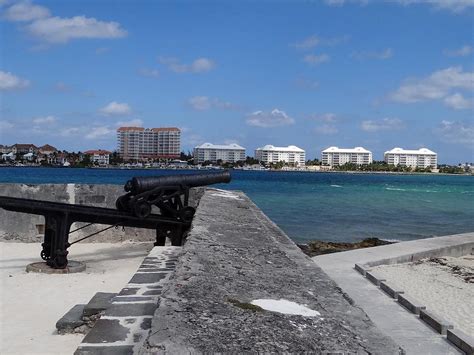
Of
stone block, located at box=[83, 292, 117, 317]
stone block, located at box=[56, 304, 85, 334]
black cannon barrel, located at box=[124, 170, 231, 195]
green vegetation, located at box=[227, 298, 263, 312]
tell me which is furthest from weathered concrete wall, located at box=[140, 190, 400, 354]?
black cannon barrel, located at box=[124, 170, 231, 195]

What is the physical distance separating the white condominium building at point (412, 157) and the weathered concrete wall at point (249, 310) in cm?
18845

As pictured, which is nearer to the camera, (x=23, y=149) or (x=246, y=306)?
(x=246, y=306)

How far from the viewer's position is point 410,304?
5.79 metres

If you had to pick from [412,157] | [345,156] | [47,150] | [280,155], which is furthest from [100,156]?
[412,157]

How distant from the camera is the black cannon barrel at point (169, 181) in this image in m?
6.34

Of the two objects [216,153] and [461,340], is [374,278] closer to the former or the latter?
[461,340]

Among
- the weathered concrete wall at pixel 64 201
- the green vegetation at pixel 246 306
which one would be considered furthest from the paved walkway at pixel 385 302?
the weathered concrete wall at pixel 64 201

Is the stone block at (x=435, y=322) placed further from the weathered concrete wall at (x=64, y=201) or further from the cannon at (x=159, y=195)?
the weathered concrete wall at (x=64, y=201)

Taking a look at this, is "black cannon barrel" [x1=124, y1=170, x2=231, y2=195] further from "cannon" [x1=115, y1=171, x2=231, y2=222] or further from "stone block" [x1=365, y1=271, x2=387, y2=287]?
"stone block" [x1=365, y1=271, x2=387, y2=287]

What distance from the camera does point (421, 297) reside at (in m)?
7.01

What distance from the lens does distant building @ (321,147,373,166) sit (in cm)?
18500

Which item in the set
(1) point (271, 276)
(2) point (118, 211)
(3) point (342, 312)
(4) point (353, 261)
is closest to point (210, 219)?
(2) point (118, 211)

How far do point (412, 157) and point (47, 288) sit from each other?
190 m

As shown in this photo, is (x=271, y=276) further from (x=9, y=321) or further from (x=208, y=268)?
(x=9, y=321)
